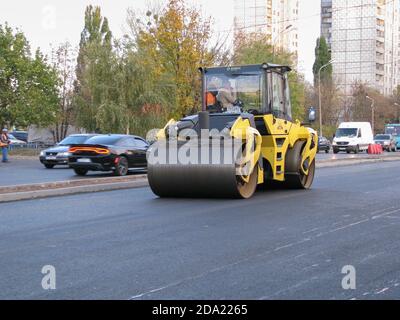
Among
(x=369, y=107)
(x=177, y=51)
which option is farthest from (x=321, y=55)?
(x=177, y=51)

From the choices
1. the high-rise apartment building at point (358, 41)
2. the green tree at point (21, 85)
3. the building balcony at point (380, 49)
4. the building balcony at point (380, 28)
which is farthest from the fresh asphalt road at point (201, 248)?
the building balcony at point (380, 49)

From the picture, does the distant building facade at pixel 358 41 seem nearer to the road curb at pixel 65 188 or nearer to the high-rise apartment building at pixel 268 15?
the high-rise apartment building at pixel 268 15

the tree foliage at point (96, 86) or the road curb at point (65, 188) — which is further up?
the tree foliage at point (96, 86)

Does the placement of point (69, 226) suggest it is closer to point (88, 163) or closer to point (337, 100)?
point (88, 163)

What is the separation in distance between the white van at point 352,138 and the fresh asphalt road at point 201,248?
37.1 m

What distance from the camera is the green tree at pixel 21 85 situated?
144 ft

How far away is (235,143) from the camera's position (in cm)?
1299

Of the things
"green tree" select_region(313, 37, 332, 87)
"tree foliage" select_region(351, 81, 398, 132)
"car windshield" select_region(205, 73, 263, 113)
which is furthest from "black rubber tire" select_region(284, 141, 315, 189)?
"green tree" select_region(313, 37, 332, 87)

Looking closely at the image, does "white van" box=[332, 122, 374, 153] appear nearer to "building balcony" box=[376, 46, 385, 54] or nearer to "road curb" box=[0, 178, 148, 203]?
"road curb" box=[0, 178, 148, 203]

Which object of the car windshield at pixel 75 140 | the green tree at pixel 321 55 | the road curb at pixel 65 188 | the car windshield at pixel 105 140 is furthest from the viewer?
the green tree at pixel 321 55

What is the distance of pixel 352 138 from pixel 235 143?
38975 millimetres

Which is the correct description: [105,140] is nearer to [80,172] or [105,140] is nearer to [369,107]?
[80,172]
